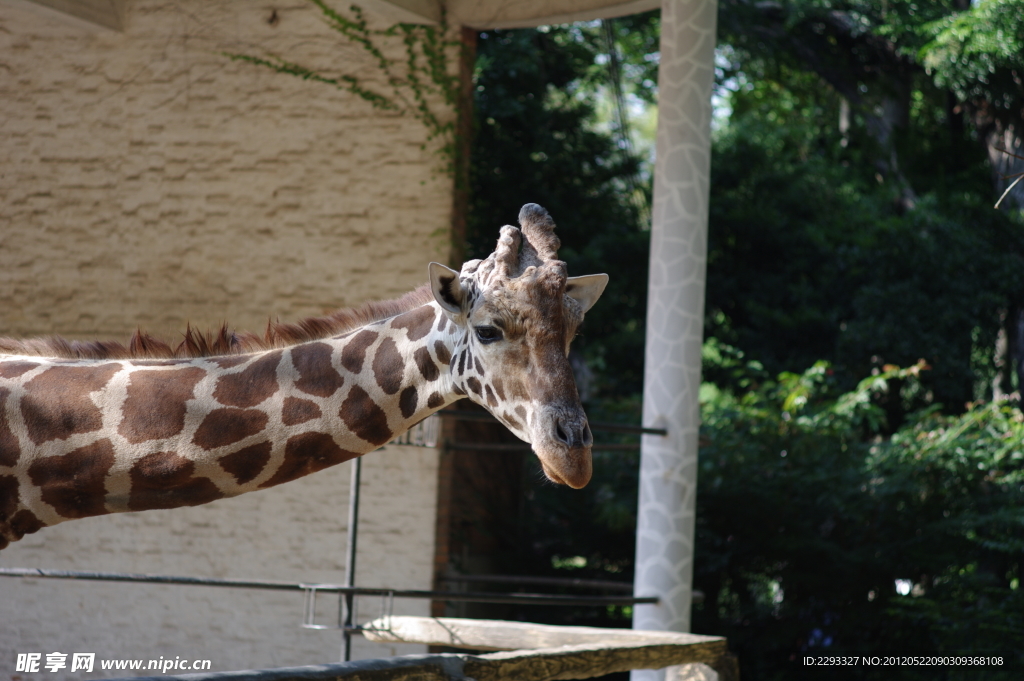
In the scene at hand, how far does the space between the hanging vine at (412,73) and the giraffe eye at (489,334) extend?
13.3ft

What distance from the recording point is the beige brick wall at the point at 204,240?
18.6 feet

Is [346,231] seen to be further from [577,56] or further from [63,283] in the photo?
[577,56]

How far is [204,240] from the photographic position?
5.94 metres

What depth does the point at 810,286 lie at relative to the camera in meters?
8.12

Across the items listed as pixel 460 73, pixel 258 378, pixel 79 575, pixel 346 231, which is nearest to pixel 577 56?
pixel 460 73

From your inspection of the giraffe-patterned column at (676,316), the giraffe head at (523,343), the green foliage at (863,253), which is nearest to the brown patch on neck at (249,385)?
the giraffe head at (523,343)

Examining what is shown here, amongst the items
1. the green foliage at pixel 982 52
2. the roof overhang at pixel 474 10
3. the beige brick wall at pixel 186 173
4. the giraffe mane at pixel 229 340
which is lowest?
the giraffe mane at pixel 229 340

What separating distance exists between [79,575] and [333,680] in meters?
1.71

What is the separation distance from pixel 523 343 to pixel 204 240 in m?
4.65

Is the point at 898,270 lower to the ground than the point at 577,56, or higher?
lower

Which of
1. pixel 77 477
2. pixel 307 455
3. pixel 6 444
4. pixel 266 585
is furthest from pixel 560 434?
pixel 266 585

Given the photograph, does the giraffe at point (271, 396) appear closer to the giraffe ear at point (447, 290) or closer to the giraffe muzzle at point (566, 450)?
the giraffe ear at point (447, 290)

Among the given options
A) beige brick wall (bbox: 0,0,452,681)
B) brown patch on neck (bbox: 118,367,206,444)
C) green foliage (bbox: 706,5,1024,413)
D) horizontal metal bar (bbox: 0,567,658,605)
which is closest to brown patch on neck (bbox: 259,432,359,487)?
brown patch on neck (bbox: 118,367,206,444)

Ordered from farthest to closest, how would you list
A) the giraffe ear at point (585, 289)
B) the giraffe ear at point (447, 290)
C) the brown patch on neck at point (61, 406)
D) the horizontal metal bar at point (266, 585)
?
the horizontal metal bar at point (266, 585) → the brown patch on neck at point (61, 406) → the giraffe ear at point (585, 289) → the giraffe ear at point (447, 290)
